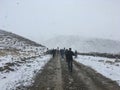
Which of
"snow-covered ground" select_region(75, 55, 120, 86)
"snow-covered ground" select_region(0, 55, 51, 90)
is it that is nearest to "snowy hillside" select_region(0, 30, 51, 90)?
"snow-covered ground" select_region(0, 55, 51, 90)

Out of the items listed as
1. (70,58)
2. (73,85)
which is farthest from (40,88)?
(70,58)

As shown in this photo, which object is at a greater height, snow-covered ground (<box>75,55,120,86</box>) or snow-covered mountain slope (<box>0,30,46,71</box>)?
snow-covered mountain slope (<box>0,30,46,71</box>)

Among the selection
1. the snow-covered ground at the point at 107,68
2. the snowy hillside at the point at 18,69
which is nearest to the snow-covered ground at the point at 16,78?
the snowy hillside at the point at 18,69

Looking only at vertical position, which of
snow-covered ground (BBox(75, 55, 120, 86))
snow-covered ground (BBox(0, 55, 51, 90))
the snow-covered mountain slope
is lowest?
snow-covered ground (BBox(0, 55, 51, 90))

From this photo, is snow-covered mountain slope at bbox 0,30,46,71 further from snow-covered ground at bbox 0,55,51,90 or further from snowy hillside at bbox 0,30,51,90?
snow-covered ground at bbox 0,55,51,90

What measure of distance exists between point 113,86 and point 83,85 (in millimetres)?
2003

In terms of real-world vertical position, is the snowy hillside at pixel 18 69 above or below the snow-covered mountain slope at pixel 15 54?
below

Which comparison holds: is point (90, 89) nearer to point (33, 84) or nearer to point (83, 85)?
point (83, 85)

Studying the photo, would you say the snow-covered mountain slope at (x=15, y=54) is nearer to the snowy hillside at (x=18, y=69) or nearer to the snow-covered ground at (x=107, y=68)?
the snowy hillside at (x=18, y=69)

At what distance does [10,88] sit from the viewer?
54.6 ft

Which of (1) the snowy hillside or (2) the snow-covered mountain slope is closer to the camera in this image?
(1) the snowy hillside

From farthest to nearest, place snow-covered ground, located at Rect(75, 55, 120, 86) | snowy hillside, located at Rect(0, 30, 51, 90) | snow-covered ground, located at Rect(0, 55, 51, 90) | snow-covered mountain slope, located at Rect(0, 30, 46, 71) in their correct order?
snow-covered mountain slope, located at Rect(0, 30, 46, 71) < snow-covered ground, located at Rect(75, 55, 120, 86) < snowy hillside, located at Rect(0, 30, 51, 90) < snow-covered ground, located at Rect(0, 55, 51, 90)

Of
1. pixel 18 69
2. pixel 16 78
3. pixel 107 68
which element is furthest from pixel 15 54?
pixel 16 78

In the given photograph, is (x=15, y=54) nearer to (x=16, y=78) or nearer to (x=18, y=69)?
(x=18, y=69)
